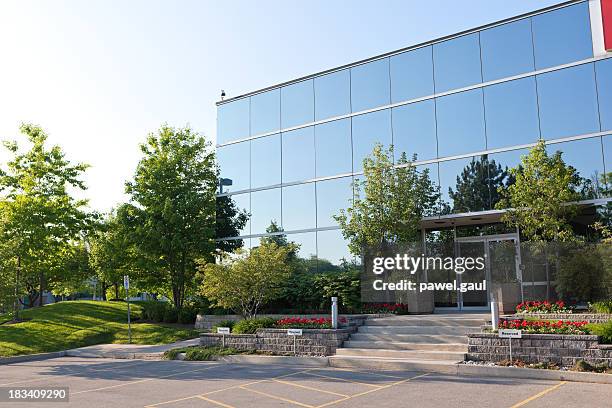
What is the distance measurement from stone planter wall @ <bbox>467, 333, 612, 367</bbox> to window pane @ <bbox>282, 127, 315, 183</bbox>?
14.2m

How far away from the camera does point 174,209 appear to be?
26.8 meters

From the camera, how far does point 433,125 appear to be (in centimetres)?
2300

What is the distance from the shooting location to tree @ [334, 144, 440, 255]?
2177 centimetres

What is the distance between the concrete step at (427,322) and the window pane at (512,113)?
785cm

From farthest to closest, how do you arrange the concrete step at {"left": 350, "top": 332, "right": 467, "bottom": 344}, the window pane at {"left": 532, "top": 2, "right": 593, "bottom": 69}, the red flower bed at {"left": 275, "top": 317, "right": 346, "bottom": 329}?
the window pane at {"left": 532, "top": 2, "right": 593, "bottom": 69}, the red flower bed at {"left": 275, "top": 317, "right": 346, "bottom": 329}, the concrete step at {"left": 350, "top": 332, "right": 467, "bottom": 344}

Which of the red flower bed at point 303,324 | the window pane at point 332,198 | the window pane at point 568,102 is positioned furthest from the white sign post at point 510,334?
the window pane at point 332,198

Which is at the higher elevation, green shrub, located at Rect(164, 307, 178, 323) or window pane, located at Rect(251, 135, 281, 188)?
window pane, located at Rect(251, 135, 281, 188)

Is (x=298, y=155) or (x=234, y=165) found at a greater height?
(x=234, y=165)

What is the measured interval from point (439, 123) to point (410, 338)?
1043 centimetres

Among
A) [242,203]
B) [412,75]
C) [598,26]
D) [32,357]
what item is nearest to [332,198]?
[242,203]

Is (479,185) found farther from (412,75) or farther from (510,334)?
(510,334)

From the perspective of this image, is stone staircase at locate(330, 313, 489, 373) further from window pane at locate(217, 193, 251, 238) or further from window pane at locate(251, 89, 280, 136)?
window pane at locate(251, 89, 280, 136)

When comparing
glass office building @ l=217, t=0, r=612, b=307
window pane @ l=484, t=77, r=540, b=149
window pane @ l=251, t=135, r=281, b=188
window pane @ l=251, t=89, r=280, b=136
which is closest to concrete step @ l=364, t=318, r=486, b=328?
glass office building @ l=217, t=0, r=612, b=307

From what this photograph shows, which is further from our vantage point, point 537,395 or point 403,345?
point 403,345
